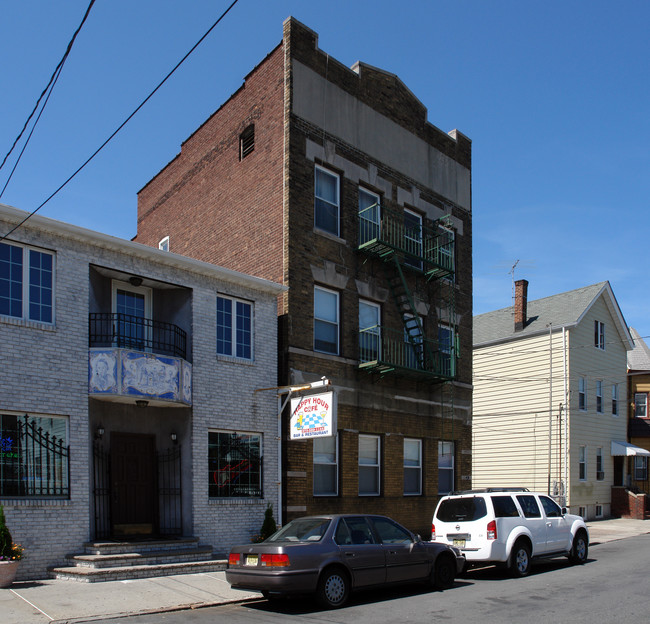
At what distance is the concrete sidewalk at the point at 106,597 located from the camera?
9.95 metres

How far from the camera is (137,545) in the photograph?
13664 millimetres

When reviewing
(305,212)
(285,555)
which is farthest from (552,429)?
(285,555)

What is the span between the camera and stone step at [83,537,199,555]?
13.1m

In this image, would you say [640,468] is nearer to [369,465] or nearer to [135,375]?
[369,465]

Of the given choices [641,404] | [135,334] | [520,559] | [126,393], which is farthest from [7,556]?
[641,404]

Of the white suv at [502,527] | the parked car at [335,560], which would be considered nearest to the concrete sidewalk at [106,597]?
the parked car at [335,560]

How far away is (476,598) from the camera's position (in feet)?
38.4

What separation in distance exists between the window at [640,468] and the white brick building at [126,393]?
23.7 metres

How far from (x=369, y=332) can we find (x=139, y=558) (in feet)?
29.5

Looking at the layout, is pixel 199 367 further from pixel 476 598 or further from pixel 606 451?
pixel 606 451

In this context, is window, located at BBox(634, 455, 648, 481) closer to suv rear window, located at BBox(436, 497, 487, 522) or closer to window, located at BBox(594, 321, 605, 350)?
window, located at BBox(594, 321, 605, 350)

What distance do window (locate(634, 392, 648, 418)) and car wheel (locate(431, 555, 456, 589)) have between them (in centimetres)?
2707

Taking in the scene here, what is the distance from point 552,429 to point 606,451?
4.01 m

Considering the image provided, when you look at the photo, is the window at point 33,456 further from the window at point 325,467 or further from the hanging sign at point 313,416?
the window at point 325,467
